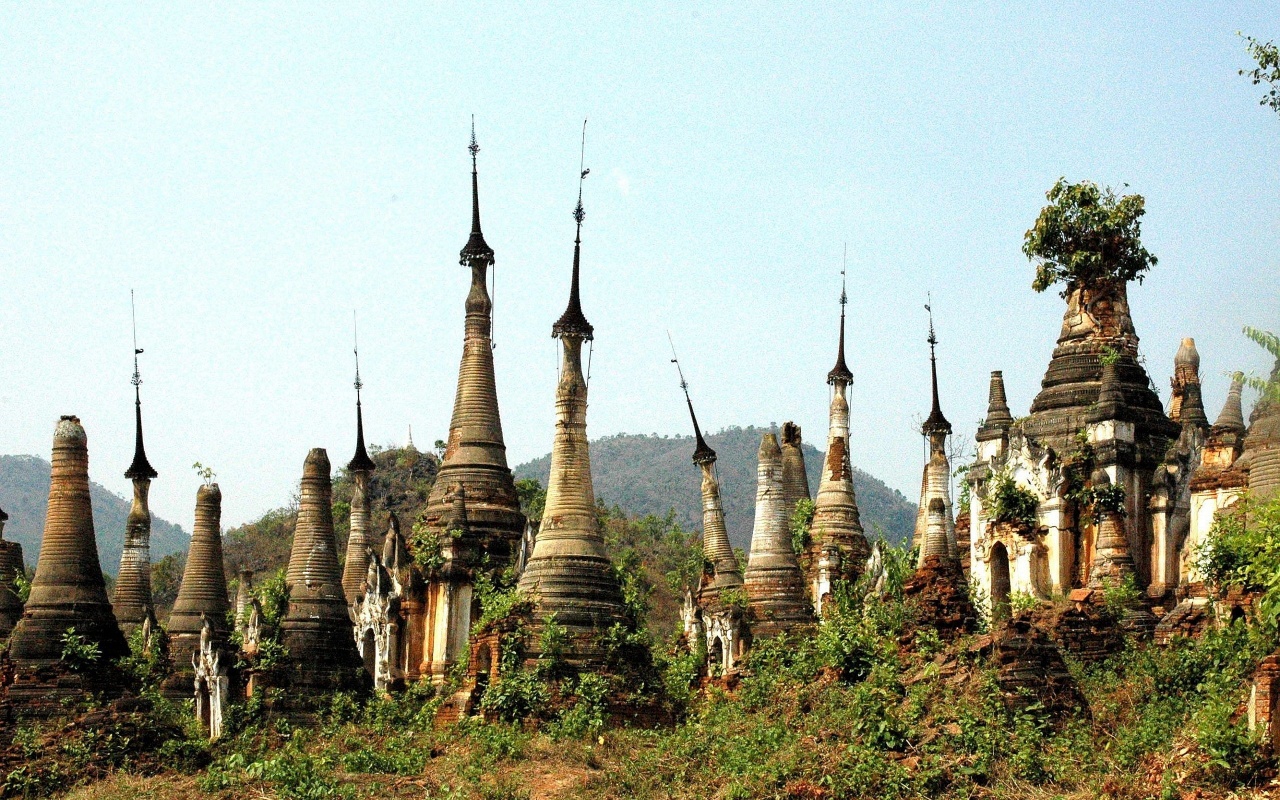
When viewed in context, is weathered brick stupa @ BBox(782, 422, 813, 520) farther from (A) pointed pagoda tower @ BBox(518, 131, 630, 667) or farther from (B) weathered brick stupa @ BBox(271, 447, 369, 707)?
(B) weathered brick stupa @ BBox(271, 447, 369, 707)

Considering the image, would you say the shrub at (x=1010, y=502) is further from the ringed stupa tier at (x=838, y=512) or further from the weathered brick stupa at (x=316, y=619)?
the weathered brick stupa at (x=316, y=619)

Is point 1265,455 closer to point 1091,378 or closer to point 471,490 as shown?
point 1091,378

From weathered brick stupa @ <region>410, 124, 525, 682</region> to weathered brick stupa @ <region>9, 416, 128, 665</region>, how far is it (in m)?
6.14

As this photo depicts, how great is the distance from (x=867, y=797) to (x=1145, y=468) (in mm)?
14060

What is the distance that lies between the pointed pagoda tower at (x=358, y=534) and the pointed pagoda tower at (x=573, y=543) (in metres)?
6.99

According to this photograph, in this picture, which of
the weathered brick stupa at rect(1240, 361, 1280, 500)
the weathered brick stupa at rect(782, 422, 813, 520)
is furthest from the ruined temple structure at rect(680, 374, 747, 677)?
the weathered brick stupa at rect(1240, 361, 1280, 500)

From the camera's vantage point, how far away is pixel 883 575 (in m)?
30.5

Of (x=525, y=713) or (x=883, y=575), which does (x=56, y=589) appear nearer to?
(x=525, y=713)

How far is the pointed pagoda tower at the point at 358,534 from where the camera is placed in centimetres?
3350

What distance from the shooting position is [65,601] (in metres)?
24.9

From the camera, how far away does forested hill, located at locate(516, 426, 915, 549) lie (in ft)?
501

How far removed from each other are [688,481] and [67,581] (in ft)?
469

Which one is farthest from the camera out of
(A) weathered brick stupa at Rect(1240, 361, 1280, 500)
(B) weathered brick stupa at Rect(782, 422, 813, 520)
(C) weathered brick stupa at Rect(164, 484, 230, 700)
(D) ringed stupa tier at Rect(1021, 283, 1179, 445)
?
(B) weathered brick stupa at Rect(782, 422, 813, 520)

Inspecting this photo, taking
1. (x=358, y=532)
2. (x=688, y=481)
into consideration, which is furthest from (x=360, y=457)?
(x=688, y=481)
